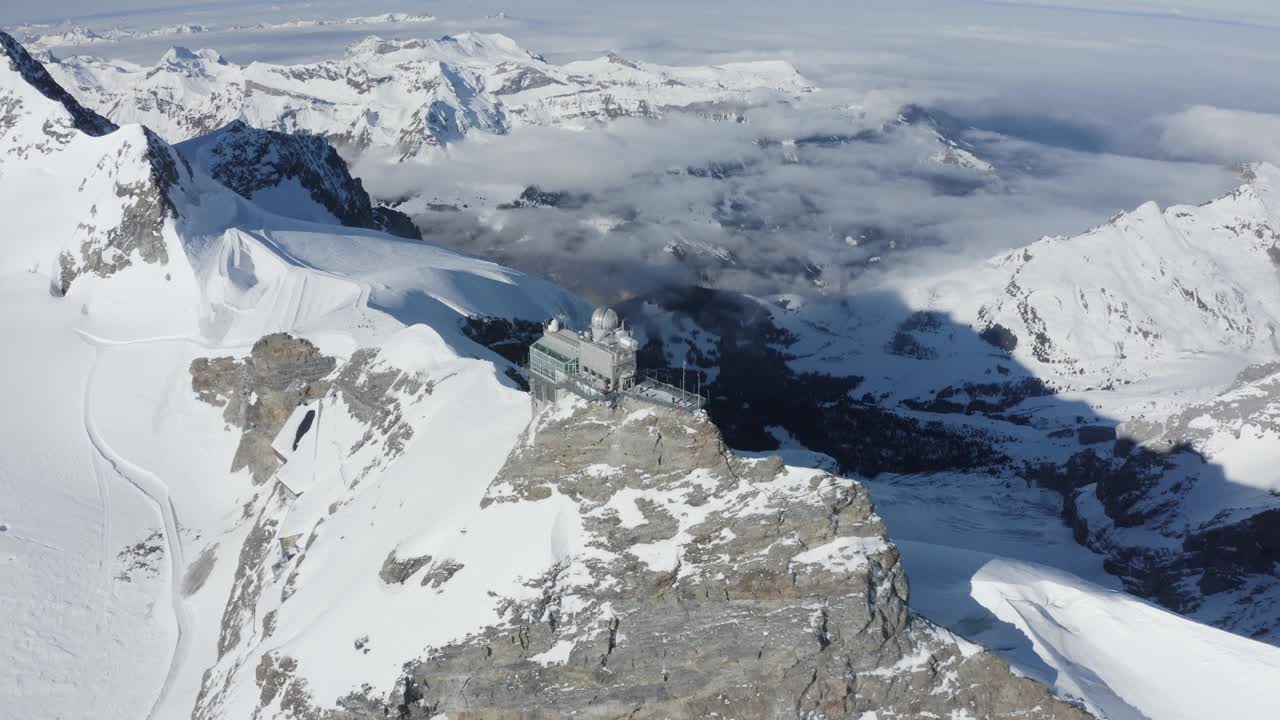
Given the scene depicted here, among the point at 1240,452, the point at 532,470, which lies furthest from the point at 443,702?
the point at 1240,452

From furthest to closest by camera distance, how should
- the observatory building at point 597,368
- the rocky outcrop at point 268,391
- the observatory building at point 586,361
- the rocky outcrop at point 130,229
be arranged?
1. the rocky outcrop at point 130,229
2. the rocky outcrop at point 268,391
3. the observatory building at point 586,361
4. the observatory building at point 597,368

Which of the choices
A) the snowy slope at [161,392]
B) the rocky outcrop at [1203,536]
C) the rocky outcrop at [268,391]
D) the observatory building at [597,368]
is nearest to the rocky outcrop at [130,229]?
the snowy slope at [161,392]

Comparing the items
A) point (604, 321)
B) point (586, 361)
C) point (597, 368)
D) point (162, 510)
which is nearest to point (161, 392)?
point (162, 510)

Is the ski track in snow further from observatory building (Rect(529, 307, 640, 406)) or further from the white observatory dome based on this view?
the white observatory dome

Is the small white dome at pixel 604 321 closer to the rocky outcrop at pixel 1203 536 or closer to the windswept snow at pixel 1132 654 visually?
the windswept snow at pixel 1132 654

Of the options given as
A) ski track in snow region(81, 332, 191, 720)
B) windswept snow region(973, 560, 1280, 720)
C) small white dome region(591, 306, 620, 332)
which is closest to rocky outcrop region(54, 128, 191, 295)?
ski track in snow region(81, 332, 191, 720)

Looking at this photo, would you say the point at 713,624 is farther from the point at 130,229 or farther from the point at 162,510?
the point at 130,229
